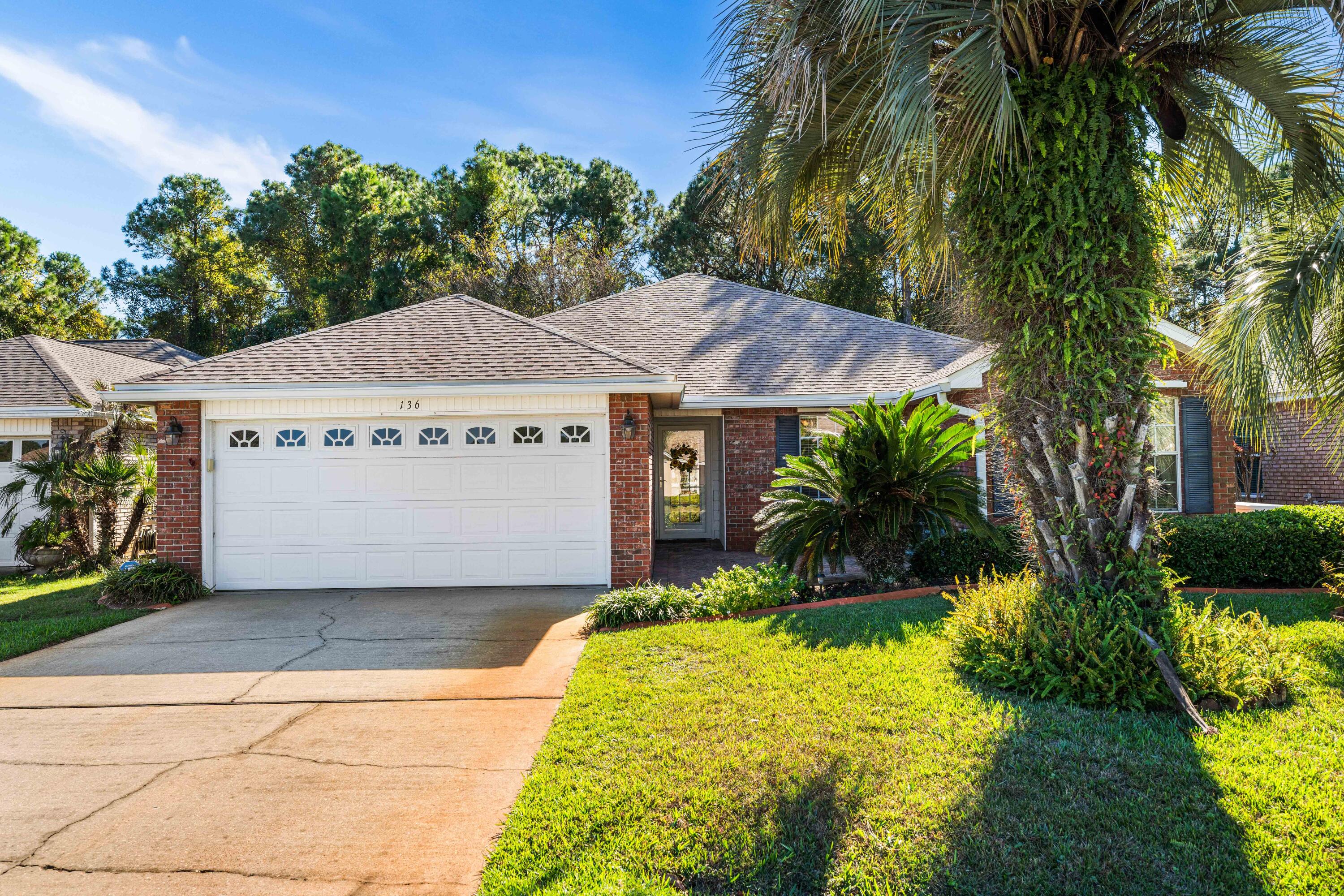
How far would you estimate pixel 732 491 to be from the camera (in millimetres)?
11891

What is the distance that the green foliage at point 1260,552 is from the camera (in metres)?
7.54

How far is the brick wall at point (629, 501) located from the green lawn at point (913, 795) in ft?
12.5

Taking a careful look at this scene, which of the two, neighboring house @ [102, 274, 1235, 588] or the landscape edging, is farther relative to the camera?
neighboring house @ [102, 274, 1235, 588]

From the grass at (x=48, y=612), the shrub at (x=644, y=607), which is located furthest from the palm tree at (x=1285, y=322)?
the grass at (x=48, y=612)

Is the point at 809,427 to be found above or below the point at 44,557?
above

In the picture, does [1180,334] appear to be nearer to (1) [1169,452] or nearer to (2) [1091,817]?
(1) [1169,452]

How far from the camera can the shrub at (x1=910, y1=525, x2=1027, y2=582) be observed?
25.3 ft

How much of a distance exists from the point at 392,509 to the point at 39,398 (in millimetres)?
7787

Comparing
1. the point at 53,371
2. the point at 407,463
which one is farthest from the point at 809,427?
the point at 53,371

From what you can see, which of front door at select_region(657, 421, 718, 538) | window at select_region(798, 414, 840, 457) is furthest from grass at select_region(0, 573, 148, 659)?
window at select_region(798, 414, 840, 457)

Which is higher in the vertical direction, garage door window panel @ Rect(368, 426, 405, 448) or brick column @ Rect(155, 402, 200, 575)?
garage door window panel @ Rect(368, 426, 405, 448)

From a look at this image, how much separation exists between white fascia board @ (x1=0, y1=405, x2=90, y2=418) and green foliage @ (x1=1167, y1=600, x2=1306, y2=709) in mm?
14851

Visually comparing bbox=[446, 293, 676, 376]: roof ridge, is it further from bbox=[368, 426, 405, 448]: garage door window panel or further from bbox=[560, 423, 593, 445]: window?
bbox=[368, 426, 405, 448]: garage door window panel

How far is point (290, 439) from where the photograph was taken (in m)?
8.87
